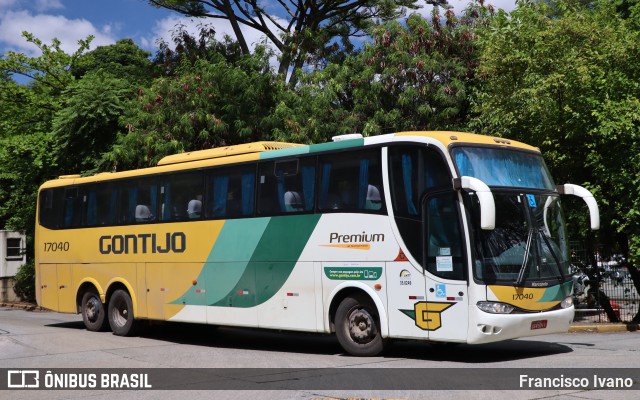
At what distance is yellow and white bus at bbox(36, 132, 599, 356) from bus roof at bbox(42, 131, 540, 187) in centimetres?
4

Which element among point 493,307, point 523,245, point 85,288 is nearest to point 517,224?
point 523,245

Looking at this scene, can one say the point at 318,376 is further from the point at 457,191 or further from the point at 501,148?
the point at 501,148

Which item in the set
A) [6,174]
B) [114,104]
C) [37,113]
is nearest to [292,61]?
[114,104]

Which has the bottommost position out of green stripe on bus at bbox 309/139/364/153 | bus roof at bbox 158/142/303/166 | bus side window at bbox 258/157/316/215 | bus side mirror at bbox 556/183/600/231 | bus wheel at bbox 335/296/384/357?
bus wheel at bbox 335/296/384/357

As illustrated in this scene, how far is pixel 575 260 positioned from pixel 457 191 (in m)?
9.84

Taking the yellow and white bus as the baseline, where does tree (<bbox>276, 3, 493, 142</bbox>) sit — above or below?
above

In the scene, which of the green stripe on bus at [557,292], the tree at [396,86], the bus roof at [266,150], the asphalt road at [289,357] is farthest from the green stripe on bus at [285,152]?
the tree at [396,86]

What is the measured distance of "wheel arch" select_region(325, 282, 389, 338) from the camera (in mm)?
12664

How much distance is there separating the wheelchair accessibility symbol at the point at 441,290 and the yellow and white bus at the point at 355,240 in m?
0.02

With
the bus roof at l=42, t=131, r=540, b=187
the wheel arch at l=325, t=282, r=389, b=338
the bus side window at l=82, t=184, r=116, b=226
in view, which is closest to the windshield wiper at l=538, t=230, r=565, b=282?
the bus roof at l=42, t=131, r=540, b=187

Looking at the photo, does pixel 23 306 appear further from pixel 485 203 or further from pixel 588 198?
pixel 485 203

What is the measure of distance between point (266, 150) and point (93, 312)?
21.6ft

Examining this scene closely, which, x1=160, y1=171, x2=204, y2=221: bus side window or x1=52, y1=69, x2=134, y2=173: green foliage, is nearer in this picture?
x1=160, y1=171, x2=204, y2=221: bus side window

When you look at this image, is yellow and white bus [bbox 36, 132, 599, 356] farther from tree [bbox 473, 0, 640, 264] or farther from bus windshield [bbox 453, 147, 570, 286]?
tree [bbox 473, 0, 640, 264]
